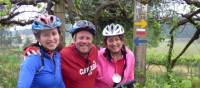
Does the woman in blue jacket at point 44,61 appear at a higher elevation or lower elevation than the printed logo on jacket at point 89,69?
higher

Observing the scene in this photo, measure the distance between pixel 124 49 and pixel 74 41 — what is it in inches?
26.9

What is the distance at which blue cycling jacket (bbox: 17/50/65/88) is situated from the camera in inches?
147

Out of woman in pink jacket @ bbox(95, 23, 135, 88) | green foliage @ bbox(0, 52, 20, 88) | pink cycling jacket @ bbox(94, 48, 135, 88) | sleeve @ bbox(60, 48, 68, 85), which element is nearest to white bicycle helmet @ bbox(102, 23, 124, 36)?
woman in pink jacket @ bbox(95, 23, 135, 88)

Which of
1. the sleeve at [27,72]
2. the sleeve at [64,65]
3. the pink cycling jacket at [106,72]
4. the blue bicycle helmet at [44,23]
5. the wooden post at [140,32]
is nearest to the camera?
the sleeve at [27,72]

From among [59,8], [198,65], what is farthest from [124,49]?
[198,65]

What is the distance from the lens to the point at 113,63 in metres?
4.83

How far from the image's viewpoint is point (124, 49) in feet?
16.2

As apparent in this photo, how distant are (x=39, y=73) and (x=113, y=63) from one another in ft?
3.79

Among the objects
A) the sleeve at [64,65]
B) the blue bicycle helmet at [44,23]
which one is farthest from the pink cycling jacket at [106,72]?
the blue bicycle helmet at [44,23]

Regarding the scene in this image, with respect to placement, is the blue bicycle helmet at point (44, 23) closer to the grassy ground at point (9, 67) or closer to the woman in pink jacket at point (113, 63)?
the woman in pink jacket at point (113, 63)

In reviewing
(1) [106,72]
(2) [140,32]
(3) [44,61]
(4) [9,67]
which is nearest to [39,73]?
(3) [44,61]

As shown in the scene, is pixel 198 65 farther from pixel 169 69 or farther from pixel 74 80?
pixel 74 80

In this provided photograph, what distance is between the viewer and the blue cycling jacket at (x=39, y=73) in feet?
12.2

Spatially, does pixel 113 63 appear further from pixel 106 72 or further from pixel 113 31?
pixel 113 31
